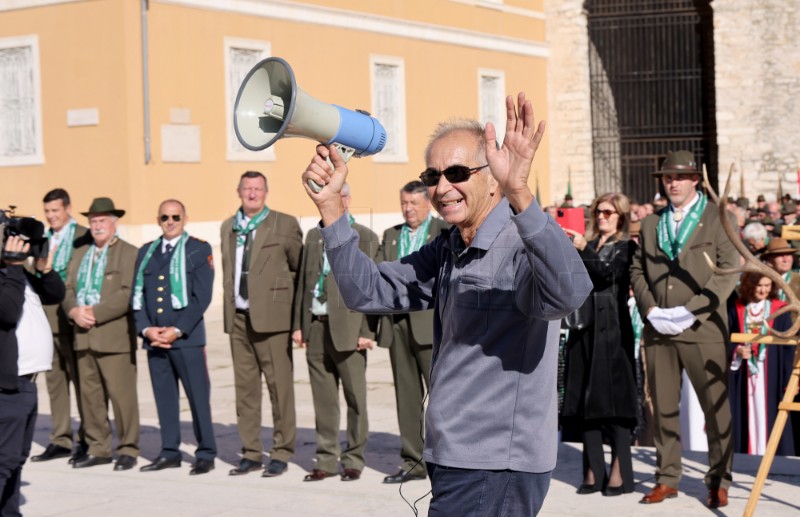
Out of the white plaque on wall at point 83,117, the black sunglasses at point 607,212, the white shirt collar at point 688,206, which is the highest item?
the white plaque on wall at point 83,117

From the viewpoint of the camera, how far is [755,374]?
9078 mm

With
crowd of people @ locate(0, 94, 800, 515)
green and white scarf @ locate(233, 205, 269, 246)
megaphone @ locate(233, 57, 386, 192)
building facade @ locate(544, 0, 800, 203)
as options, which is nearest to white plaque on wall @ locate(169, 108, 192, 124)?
crowd of people @ locate(0, 94, 800, 515)

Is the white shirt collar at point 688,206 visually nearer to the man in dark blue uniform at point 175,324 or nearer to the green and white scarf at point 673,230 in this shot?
the green and white scarf at point 673,230

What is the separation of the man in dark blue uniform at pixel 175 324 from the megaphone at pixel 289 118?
5716mm

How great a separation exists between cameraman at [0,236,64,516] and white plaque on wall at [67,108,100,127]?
13.7 m

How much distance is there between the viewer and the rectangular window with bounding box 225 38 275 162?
2158 cm

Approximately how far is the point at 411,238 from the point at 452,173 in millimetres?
5026

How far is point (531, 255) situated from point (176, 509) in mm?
5380

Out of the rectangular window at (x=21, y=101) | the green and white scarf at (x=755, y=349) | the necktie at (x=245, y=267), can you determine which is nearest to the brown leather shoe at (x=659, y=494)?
the green and white scarf at (x=755, y=349)

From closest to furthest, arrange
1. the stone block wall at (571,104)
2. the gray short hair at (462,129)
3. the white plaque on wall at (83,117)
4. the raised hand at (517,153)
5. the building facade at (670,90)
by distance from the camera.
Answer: the raised hand at (517,153) → the gray short hair at (462,129) → the white plaque on wall at (83,117) → the building facade at (670,90) → the stone block wall at (571,104)

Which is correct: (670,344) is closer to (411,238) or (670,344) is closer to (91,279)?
(411,238)

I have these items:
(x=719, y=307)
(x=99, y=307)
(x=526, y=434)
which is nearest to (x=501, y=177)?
(x=526, y=434)

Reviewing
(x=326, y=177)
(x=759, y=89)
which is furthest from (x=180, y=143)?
(x=326, y=177)

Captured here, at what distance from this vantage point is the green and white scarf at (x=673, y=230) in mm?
8266
